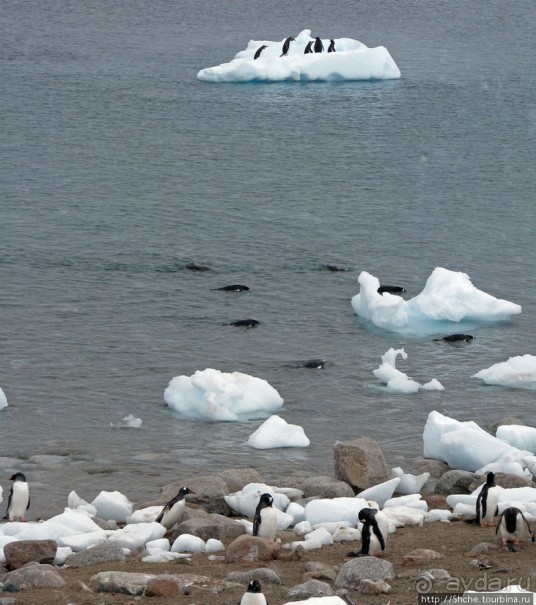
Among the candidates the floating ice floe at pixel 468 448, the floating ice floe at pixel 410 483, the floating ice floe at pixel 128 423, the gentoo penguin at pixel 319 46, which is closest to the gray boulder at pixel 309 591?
the floating ice floe at pixel 410 483

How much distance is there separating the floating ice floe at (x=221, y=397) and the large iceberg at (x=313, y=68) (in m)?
36.9

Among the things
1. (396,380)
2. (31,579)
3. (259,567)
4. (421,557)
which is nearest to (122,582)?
(31,579)

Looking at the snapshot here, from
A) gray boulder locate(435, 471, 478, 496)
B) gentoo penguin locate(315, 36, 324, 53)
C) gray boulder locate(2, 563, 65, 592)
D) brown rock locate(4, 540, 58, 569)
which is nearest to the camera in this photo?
gray boulder locate(2, 563, 65, 592)

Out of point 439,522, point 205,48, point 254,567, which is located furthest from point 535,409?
point 205,48

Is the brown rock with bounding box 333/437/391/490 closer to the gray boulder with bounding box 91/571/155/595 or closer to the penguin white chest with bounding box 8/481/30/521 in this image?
the penguin white chest with bounding box 8/481/30/521

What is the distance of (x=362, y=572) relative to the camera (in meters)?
13.2

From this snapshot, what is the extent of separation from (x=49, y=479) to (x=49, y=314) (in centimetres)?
1003

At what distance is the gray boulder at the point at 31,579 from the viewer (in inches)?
533

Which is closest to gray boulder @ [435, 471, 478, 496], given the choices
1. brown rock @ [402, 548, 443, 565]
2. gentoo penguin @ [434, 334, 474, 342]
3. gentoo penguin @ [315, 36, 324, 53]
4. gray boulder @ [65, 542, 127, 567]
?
brown rock @ [402, 548, 443, 565]

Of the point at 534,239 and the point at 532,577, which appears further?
the point at 534,239

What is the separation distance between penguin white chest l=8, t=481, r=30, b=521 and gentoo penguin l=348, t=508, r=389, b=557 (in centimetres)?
553

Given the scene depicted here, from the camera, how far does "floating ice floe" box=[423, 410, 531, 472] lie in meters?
20.3

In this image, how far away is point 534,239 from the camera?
37.0 meters

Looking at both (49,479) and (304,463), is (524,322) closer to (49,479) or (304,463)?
(304,463)
